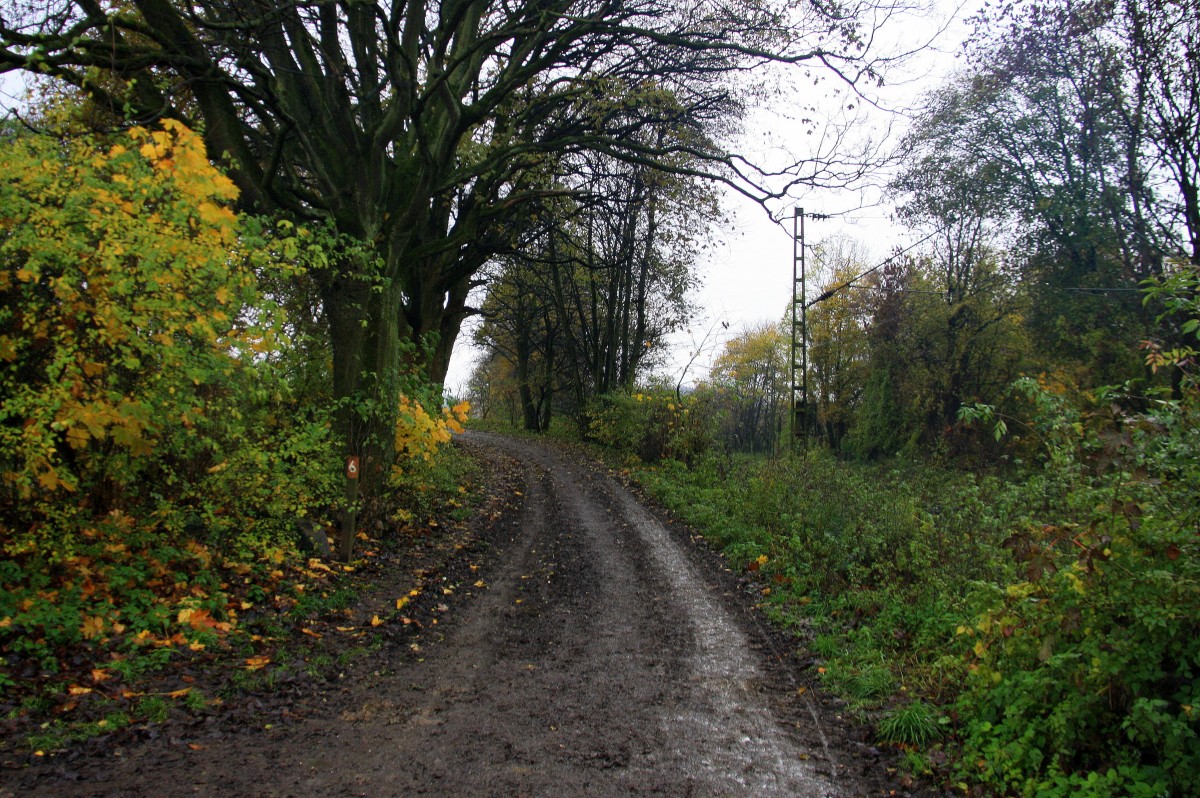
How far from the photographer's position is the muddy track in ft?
13.1

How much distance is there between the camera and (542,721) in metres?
4.99

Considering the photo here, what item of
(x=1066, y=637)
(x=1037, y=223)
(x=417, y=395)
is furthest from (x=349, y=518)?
(x=1037, y=223)

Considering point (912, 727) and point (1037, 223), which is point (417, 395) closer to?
point (912, 727)

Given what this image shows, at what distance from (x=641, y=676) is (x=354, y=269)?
6268mm

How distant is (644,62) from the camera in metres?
14.1

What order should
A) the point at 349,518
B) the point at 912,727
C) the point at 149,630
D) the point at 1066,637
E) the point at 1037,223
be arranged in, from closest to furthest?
the point at 1066,637
the point at 912,727
the point at 149,630
the point at 349,518
the point at 1037,223

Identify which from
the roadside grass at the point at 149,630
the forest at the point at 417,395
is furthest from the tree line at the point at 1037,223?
the roadside grass at the point at 149,630

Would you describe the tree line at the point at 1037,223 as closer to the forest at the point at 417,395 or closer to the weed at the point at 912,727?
the forest at the point at 417,395

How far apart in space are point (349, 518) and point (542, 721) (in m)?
4.28

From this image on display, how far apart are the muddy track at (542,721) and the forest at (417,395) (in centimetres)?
57

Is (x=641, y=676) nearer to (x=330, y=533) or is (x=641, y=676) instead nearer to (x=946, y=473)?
(x=330, y=533)

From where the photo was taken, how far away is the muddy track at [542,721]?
4008 millimetres

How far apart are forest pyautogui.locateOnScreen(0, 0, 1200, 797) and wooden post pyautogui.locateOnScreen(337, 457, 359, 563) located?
0.12ft

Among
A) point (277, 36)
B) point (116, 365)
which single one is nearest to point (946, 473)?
point (277, 36)
